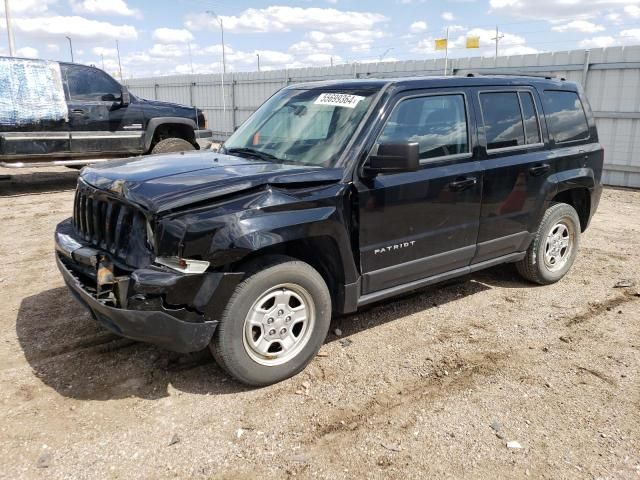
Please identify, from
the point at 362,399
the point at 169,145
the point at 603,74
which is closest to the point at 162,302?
the point at 362,399

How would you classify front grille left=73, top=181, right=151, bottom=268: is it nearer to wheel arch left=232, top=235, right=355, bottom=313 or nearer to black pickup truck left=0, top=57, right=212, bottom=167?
wheel arch left=232, top=235, right=355, bottom=313

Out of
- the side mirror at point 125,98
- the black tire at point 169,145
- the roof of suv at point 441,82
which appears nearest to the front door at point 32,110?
the side mirror at point 125,98

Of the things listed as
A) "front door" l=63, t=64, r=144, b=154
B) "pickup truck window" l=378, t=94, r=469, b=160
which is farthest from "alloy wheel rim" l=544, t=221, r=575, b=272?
"front door" l=63, t=64, r=144, b=154

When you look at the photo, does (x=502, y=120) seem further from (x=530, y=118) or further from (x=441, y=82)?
(x=441, y=82)

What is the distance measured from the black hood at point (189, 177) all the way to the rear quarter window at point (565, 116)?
8.27 feet

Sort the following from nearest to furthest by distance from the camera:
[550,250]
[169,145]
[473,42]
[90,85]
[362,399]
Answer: [362,399], [550,250], [90,85], [169,145], [473,42]

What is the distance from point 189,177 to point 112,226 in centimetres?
58

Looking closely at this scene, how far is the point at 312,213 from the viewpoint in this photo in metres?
3.31

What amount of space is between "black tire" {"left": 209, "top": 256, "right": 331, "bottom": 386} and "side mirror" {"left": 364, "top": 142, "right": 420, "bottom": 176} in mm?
808

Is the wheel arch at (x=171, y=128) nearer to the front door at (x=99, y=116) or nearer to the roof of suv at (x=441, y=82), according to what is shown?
the front door at (x=99, y=116)

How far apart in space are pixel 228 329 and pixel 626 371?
8.81 feet

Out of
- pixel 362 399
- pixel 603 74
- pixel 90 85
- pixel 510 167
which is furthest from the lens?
pixel 603 74

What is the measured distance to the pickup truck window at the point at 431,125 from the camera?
3.80m

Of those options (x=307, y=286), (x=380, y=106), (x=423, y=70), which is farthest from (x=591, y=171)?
(x=423, y=70)
